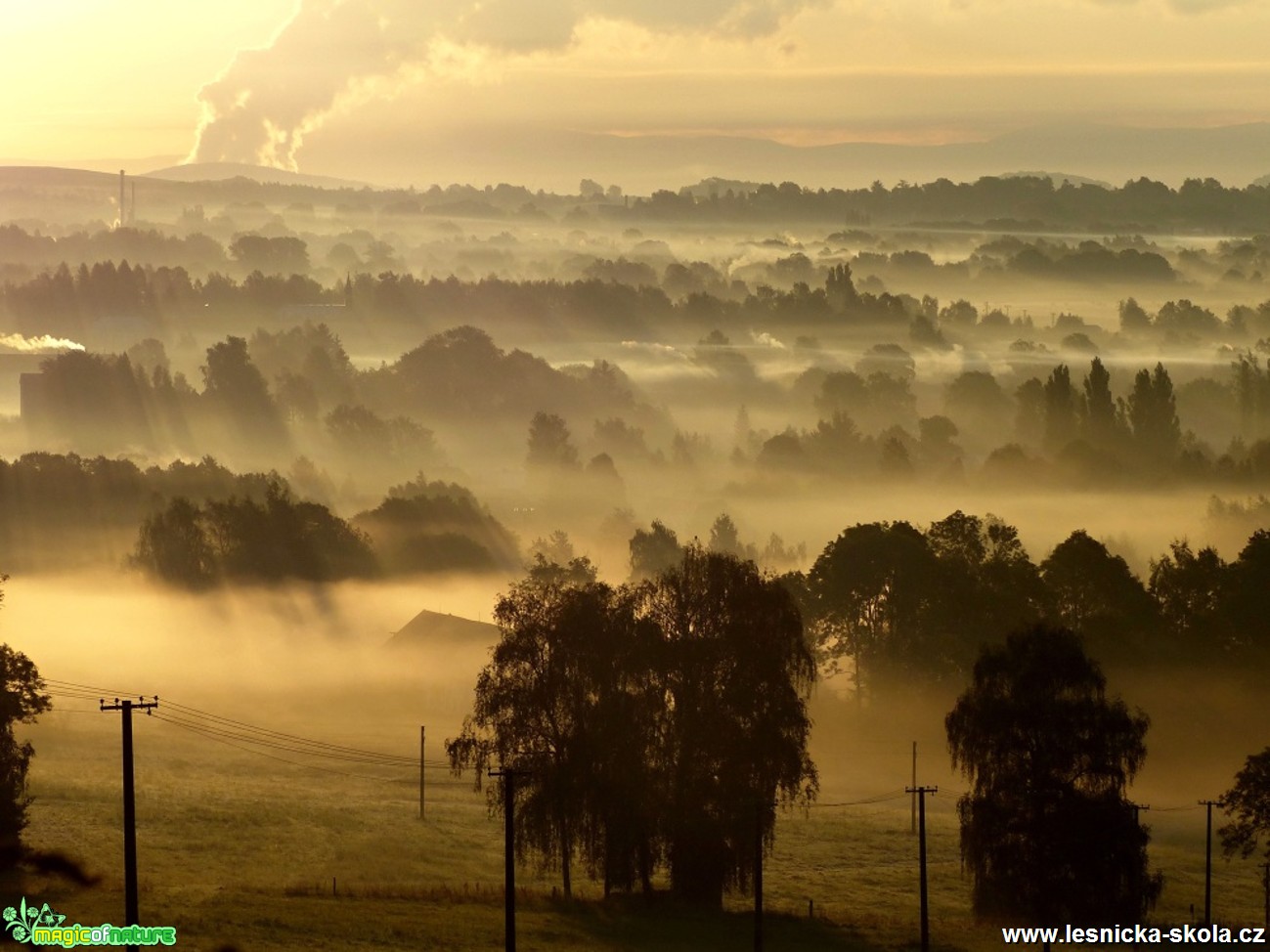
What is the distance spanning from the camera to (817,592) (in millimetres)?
135750

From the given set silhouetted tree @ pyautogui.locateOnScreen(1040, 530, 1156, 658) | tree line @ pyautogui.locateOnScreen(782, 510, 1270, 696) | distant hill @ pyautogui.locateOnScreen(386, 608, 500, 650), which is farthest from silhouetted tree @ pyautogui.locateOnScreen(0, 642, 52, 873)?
distant hill @ pyautogui.locateOnScreen(386, 608, 500, 650)

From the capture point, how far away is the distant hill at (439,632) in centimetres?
16350

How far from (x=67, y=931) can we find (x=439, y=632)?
107 meters

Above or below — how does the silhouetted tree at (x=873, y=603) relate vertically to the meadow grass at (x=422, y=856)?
above

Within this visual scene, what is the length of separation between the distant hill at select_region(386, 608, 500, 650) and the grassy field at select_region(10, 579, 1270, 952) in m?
6.43

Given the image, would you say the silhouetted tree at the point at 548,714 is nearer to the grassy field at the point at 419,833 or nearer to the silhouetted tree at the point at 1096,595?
the grassy field at the point at 419,833

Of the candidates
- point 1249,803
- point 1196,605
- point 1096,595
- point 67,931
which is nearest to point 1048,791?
point 1249,803

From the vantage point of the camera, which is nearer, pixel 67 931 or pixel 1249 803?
pixel 67 931

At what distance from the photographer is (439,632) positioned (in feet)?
548

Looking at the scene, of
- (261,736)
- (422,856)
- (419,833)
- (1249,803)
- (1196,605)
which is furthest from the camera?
(1196,605)

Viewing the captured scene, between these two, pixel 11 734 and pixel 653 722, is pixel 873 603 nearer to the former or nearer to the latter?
pixel 653 722

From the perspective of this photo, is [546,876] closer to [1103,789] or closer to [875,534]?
[1103,789]

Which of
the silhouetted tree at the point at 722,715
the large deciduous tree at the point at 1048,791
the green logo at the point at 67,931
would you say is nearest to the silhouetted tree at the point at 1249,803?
the large deciduous tree at the point at 1048,791

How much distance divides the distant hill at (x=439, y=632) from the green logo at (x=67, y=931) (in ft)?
316
